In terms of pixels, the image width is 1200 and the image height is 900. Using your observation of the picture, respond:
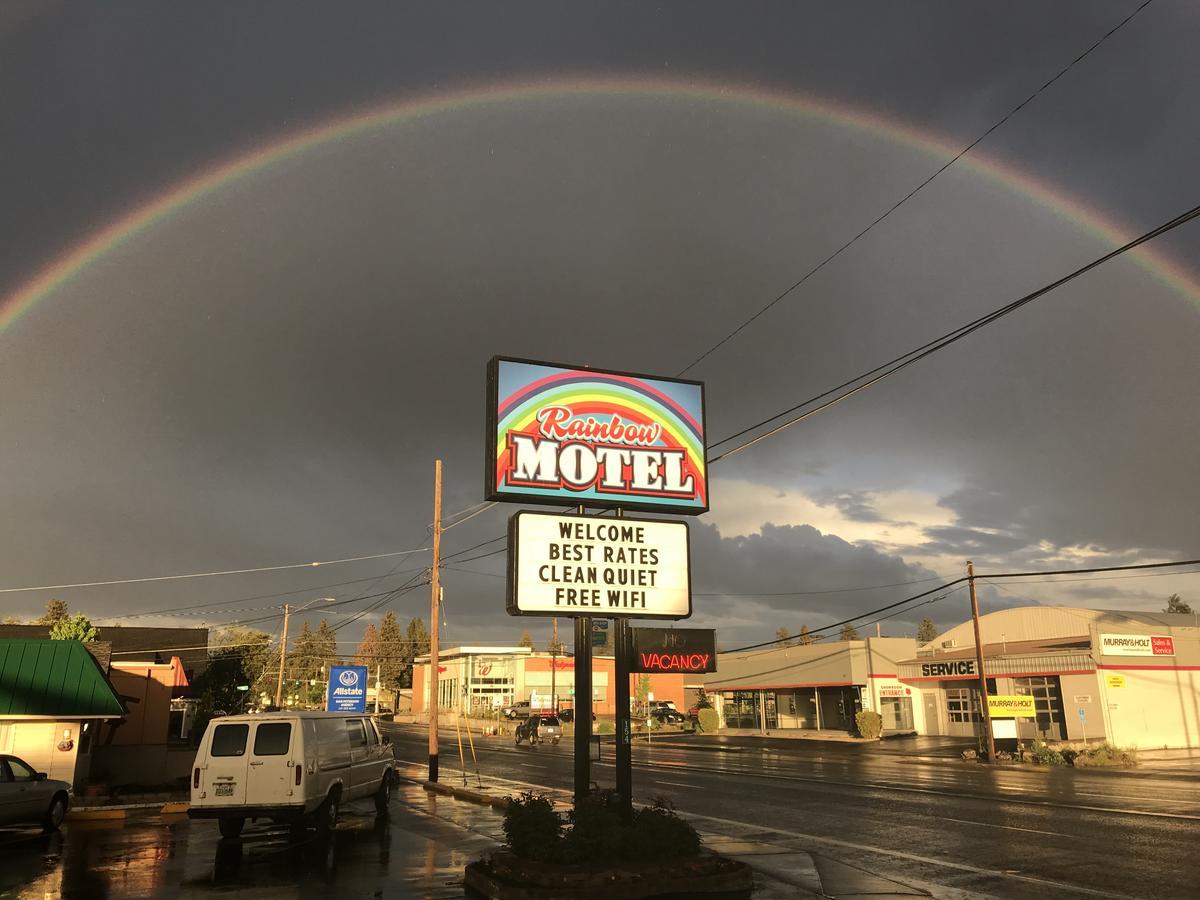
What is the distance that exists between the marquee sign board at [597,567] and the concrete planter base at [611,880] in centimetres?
337

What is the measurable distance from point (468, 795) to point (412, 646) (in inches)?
5720

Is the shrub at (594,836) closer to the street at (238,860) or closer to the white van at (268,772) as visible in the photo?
the street at (238,860)

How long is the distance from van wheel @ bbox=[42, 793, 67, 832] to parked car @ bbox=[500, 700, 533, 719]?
2741 inches

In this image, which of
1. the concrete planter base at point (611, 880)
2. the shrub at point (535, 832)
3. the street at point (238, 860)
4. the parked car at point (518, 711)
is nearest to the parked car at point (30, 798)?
the street at point (238, 860)

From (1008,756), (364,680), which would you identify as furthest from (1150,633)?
(364,680)

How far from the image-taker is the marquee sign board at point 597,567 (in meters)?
12.6

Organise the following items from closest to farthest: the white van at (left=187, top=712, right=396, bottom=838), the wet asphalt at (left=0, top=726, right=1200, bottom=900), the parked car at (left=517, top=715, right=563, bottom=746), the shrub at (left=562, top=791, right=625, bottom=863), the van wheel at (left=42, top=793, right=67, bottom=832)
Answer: the shrub at (left=562, top=791, right=625, bottom=863)
the wet asphalt at (left=0, top=726, right=1200, bottom=900)
the white van at (left=187, top=712, right=396, bottom=838)
the van wheel at (left=42, top=793, right=67, bottom=832)
the parked car at (left=517, top=715, right=563, bottom=746)

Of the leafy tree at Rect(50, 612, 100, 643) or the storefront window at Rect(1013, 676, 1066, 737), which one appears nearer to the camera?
the leafy tree at Rect(50, 612, 100, 643)

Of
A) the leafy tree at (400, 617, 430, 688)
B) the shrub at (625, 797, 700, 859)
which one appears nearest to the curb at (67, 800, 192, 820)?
the shrub at (625, 797, 700, 859)

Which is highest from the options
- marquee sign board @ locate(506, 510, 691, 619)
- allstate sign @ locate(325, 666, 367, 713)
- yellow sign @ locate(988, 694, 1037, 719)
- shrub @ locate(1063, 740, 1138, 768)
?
marquee sign board @ locate(506, 510, 691, 619)

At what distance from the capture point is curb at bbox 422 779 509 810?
2133 centimetres

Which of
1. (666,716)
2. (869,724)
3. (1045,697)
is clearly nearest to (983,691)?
(1045,697)

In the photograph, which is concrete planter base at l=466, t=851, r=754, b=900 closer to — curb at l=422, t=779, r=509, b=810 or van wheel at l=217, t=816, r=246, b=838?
van wheel at l=217, t=816, r=246, b=838

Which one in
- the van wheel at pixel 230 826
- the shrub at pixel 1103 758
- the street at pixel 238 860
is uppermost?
the van wheel at pixel 230 826
